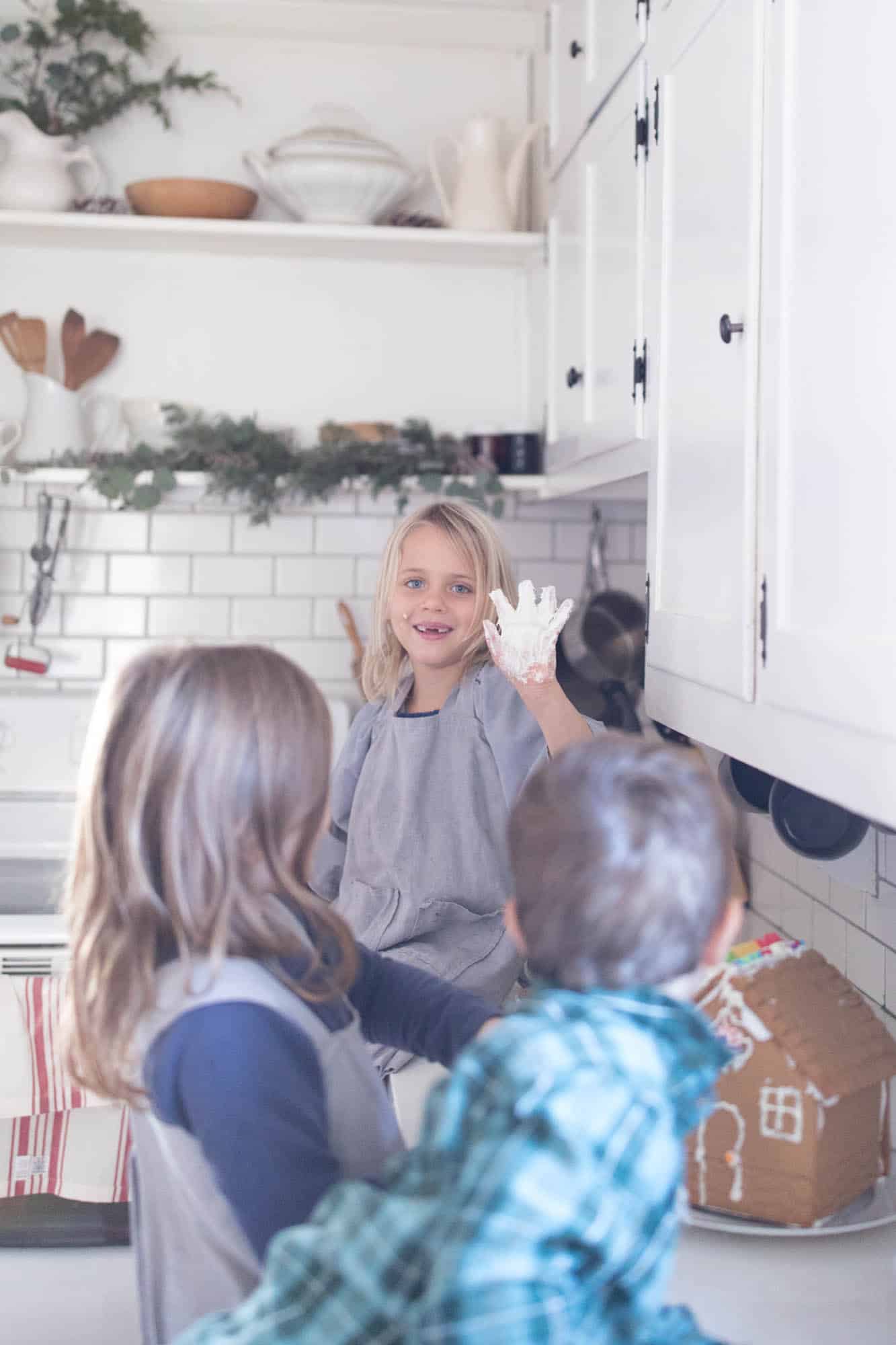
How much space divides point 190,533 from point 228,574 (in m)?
0.11

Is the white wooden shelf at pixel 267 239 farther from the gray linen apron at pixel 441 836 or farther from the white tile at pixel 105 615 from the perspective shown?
the gray linen apron at pixel 441 836

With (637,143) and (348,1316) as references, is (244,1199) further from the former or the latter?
(637,143)

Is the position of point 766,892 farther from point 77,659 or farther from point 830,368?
point 77,659

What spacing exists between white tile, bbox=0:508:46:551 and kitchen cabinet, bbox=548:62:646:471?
1015mm

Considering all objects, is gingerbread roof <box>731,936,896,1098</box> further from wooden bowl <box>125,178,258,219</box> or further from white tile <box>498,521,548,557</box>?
wooden bowl <box>125,178,258,219</box>

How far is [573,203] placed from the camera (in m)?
2.17

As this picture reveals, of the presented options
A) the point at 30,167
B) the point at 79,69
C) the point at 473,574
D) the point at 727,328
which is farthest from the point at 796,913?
the point at 79,69

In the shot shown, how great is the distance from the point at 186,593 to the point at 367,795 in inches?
41.1

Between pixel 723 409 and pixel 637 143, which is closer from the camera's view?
pixel 723 409

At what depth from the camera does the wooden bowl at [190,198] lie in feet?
7.95

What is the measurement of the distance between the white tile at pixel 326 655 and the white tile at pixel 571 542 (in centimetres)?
47

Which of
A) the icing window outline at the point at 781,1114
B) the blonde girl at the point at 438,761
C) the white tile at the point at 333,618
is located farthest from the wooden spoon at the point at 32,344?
the icing window outline at the point at 781,1114

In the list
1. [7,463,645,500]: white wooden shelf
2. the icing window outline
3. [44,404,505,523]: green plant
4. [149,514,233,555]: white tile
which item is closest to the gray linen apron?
the icing window outline

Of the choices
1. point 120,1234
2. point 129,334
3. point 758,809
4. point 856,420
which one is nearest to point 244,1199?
point 120,1234
